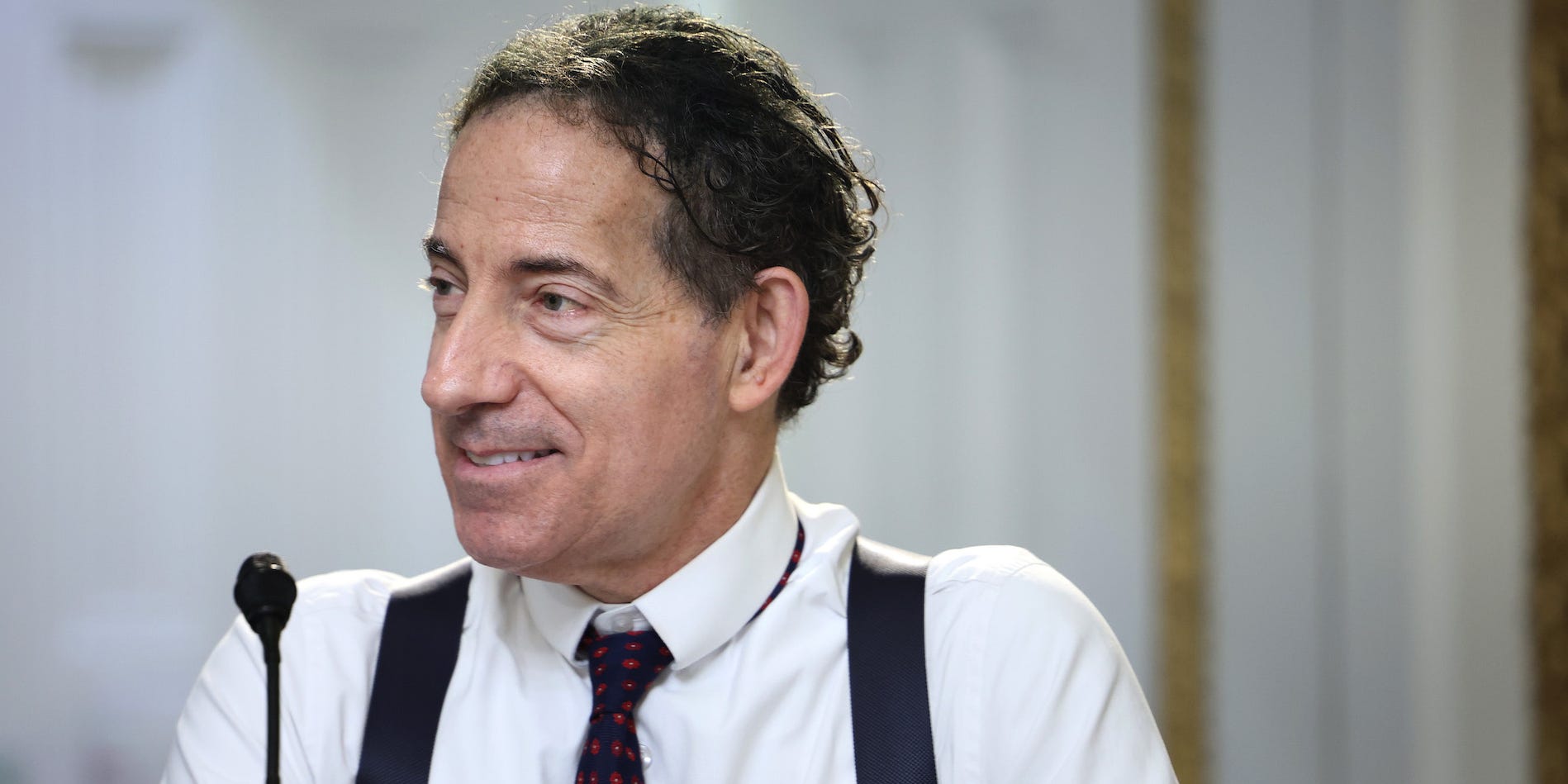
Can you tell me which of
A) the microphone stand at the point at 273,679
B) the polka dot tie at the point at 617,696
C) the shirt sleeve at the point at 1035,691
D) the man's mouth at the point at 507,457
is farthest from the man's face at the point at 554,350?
the shirt sleeve at the point at 1035,691

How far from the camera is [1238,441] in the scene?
2.67m

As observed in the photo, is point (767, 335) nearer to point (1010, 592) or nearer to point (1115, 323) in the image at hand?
point (1010, 592)

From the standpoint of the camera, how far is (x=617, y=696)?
1.24 metres

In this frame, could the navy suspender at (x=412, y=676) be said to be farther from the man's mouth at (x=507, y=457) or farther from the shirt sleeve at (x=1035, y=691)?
the shirt sleeve at (x=1035, y=691)

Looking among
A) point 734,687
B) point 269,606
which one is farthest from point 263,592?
point 734,687

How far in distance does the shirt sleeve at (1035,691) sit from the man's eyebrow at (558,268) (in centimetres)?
44

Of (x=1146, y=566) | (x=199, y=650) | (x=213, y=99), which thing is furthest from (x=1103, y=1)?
(x=199, y=650)

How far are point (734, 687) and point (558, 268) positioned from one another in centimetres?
42

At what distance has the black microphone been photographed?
0.97m

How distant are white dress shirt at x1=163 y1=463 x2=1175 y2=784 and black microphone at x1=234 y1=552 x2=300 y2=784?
0.31m

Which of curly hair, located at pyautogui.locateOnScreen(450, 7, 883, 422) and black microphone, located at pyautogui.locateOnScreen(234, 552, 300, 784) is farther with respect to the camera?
curly hair, located at pyautogui.locateOnScreen(450, 7, 883, 422)

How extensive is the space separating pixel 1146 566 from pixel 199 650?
1703mm

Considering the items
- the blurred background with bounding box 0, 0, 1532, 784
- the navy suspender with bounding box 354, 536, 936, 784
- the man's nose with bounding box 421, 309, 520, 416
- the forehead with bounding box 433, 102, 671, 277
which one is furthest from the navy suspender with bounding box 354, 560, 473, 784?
the blurred background with bounding box 0, 0, 1532, 784

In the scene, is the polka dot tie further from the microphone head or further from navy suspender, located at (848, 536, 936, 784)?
the microphone head
